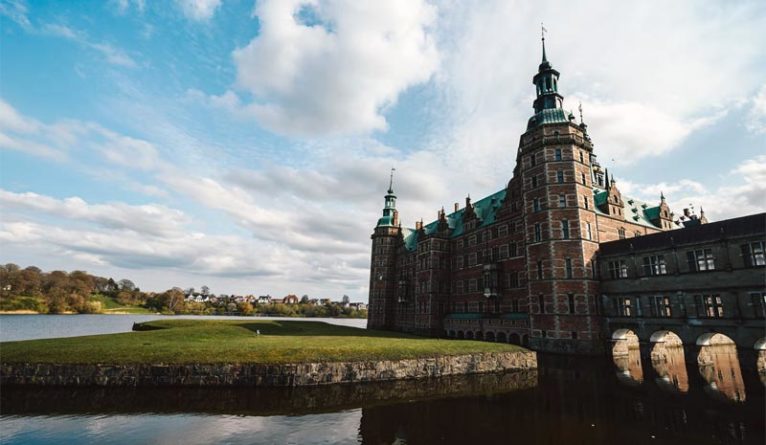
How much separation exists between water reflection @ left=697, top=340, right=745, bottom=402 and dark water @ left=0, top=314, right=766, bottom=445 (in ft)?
0.42

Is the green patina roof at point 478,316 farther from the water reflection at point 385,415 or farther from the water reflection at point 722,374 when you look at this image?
the water reflection at point 385,415

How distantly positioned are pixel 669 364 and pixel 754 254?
476 inches

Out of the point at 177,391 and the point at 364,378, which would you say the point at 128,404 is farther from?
the point at 364,378

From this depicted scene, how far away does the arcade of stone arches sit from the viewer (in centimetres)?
2347

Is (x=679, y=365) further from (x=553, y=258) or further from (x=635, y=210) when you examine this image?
(x=635, y=210)

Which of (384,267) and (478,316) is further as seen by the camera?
(384,267)

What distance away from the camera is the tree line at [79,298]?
110m

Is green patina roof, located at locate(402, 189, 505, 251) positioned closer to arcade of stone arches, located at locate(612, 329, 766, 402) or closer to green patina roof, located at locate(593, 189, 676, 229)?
green patina roof, located at locate(593, 189, 676, 229)

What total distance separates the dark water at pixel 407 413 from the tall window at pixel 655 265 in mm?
12469

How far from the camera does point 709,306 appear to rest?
31.1 m

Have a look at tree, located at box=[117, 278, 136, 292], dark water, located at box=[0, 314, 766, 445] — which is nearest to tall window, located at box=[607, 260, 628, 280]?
dark water, located at box=[0, 314, 766, 445]

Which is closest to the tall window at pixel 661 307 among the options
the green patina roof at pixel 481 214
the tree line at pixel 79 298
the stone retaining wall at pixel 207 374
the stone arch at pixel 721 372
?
the stone arch at pixel 721 372

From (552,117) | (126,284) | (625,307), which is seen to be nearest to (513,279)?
(625,307)

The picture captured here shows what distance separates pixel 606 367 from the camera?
104 feet
